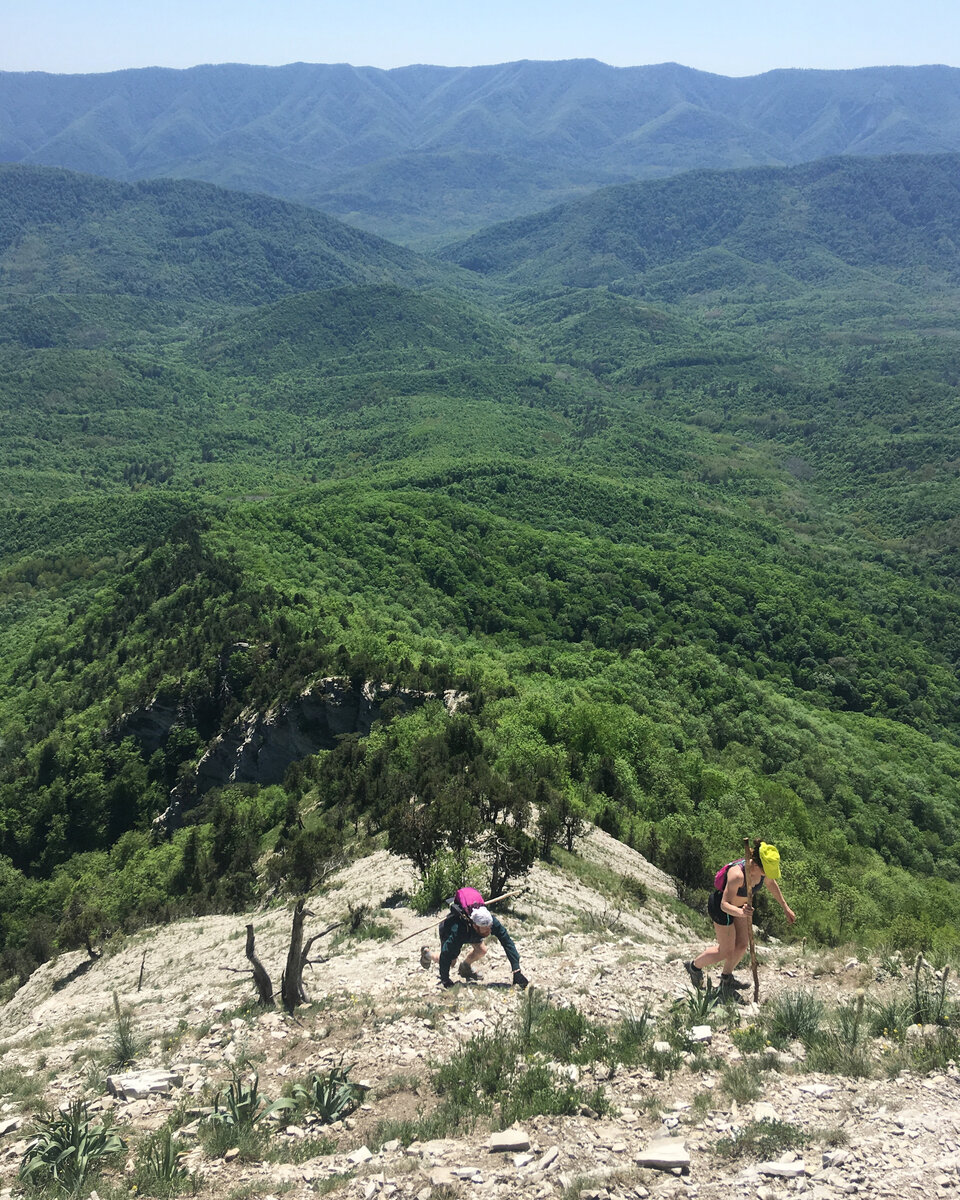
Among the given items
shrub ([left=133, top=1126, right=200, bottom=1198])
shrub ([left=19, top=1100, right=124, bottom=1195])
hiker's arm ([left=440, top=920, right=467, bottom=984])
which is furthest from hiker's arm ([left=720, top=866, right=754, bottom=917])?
shrub ([left=19, top=1100, right=124, bottom=1195])

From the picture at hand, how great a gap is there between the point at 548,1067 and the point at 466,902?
4253 millimetres

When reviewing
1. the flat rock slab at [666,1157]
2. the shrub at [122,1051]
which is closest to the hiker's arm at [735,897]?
the flat rock slab at [666,1157]

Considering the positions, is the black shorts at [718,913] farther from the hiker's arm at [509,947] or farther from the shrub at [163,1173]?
the shrub at [163,1173]

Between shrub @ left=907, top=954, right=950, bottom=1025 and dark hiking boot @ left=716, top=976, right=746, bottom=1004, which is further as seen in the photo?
dark hiking boot @ left=716, top=976, right=746, bottom=1004

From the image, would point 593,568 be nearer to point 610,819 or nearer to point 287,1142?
point 610,819

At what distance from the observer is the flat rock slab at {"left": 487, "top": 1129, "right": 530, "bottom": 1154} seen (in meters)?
11.9

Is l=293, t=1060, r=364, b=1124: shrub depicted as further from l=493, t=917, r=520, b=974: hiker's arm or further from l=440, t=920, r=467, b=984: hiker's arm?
l=493, t=917, r=520, b=974: hiker's arm

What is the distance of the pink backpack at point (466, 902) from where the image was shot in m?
17.7

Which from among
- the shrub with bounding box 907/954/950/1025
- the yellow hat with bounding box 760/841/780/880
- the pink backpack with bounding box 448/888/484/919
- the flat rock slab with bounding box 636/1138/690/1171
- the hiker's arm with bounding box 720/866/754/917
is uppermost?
the yellow hat with bounding box 760/841/780/880

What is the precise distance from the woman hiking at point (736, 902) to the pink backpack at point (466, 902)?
5.25 m

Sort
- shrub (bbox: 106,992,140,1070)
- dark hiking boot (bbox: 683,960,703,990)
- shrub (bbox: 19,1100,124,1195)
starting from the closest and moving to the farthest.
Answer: shrub (bbox: 19,1100,124,1195) → shrub (bbox: 106,992,140,1070) → dark hiking boot (bbox: 683,960,703,990)

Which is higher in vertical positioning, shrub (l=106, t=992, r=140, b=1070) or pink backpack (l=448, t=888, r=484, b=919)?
pink backpack (l=448, t=888, r=484, b=919)

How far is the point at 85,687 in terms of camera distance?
219 feet

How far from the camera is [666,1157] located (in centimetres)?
1120
